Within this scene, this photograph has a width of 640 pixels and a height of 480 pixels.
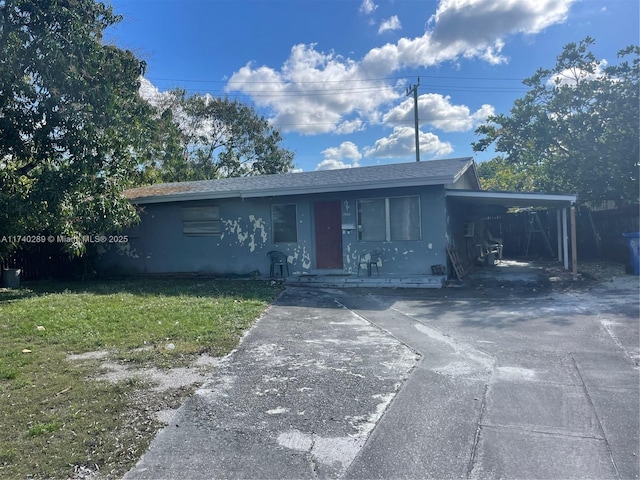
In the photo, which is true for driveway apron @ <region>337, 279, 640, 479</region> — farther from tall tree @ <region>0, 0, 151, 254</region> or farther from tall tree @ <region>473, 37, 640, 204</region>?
tall tree @ <region>473, 37, 640, 204</region>

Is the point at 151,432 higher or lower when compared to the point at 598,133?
lower

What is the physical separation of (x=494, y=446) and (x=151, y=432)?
244cm

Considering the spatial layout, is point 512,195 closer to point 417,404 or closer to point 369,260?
point 369,260

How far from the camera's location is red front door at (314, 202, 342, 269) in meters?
11.3

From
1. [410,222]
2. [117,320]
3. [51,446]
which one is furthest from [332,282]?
[51,446]

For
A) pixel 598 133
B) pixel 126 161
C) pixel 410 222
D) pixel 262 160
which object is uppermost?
pixel 262 160

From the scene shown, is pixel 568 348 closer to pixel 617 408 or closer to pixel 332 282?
pixel 617 408

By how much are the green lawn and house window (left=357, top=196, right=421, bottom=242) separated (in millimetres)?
3008

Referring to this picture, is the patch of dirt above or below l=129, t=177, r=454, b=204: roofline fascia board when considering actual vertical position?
below

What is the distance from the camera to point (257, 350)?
5.14m

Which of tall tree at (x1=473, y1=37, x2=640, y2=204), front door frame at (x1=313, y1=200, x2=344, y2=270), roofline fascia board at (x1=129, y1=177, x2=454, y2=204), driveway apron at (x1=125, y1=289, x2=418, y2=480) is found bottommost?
driveway apron at (x1=125, y1=289, x2=418, y2=480)

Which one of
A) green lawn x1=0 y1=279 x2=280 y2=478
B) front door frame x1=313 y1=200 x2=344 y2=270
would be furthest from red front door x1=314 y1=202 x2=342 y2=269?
green lawn x1=0 y1=279 x2=280 y2=478

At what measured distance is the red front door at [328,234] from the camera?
11.3 metres

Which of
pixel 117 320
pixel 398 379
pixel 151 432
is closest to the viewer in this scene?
pixel 151 432
